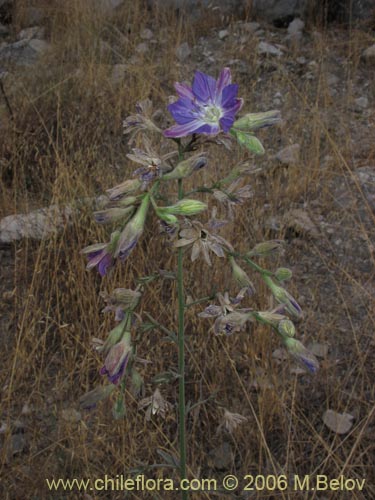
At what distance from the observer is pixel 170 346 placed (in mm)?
2484

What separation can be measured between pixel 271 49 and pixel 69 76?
65.9 inches

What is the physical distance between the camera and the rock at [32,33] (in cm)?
532

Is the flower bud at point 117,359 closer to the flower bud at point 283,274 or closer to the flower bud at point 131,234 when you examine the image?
the flower bud at point 131,234

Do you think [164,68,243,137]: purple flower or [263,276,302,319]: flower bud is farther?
[263,276,302,319]: flower bud

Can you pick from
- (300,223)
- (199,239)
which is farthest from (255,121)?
(300,223)

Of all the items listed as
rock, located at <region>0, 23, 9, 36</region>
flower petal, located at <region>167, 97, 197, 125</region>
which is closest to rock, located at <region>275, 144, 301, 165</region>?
flower petal, located at <region>167, 97, 197, 125</region>

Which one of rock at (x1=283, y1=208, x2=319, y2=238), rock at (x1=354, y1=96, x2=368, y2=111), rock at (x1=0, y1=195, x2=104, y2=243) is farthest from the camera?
rock at (x1=354, y1=96, x2=368, y2=111)

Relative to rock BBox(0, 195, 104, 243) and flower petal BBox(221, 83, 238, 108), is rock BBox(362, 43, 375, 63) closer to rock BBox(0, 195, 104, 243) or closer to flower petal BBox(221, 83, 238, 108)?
rock BBox(0, 195, 104, 243)

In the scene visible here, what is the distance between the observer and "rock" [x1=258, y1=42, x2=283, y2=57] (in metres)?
4.78

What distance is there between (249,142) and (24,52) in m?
4.10

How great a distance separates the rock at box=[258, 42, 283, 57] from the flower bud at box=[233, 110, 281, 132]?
3.60 m

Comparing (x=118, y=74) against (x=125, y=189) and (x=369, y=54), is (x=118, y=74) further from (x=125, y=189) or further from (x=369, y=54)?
(x=125, y=189)

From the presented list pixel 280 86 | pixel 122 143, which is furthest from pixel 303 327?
pixel 280 86

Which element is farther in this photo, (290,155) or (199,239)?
(290,155)
